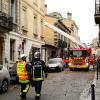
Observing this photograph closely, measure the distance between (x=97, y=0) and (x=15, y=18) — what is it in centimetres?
872

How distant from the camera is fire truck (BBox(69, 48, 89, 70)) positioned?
126 ft

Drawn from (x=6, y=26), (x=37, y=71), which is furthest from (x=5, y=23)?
(x=37, y=71)

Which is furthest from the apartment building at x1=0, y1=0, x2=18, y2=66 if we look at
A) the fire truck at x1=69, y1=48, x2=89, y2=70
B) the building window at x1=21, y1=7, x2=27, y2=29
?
the fire truck at x1=69, y1=48, x2=89, y2=70

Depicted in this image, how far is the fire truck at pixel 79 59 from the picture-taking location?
126 feet

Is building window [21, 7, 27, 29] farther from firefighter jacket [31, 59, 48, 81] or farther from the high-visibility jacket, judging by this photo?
firefighter jacket [31, 59, 48, 81]

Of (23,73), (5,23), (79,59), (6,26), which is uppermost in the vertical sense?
(5,23)

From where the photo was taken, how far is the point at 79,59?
38.5 metres

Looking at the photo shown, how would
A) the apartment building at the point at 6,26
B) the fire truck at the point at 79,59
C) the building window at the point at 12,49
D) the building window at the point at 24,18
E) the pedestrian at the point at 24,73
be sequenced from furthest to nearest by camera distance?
the fire truck at the point at 79,59 → the building window at the point at 24,18 → the building window at the point at 12,49 → the apartment building at the point at 6,26 → the pedestrian at the point at 24,73

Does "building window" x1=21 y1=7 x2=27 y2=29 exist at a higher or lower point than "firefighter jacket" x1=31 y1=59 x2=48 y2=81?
higher

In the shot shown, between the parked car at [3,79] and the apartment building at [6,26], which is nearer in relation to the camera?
the parked car at [3,79]

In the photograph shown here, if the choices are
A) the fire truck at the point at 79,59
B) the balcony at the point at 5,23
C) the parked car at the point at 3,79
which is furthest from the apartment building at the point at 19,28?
the parked car at the point at 3,79

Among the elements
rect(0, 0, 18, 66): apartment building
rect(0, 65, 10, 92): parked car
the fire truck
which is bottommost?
rect(0, 65, 10, 92): parked car

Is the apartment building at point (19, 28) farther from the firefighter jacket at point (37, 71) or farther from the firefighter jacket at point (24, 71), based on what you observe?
the firefighter jacket at point (37, 71)

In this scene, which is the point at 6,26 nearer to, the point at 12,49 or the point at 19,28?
the point at 12,49
